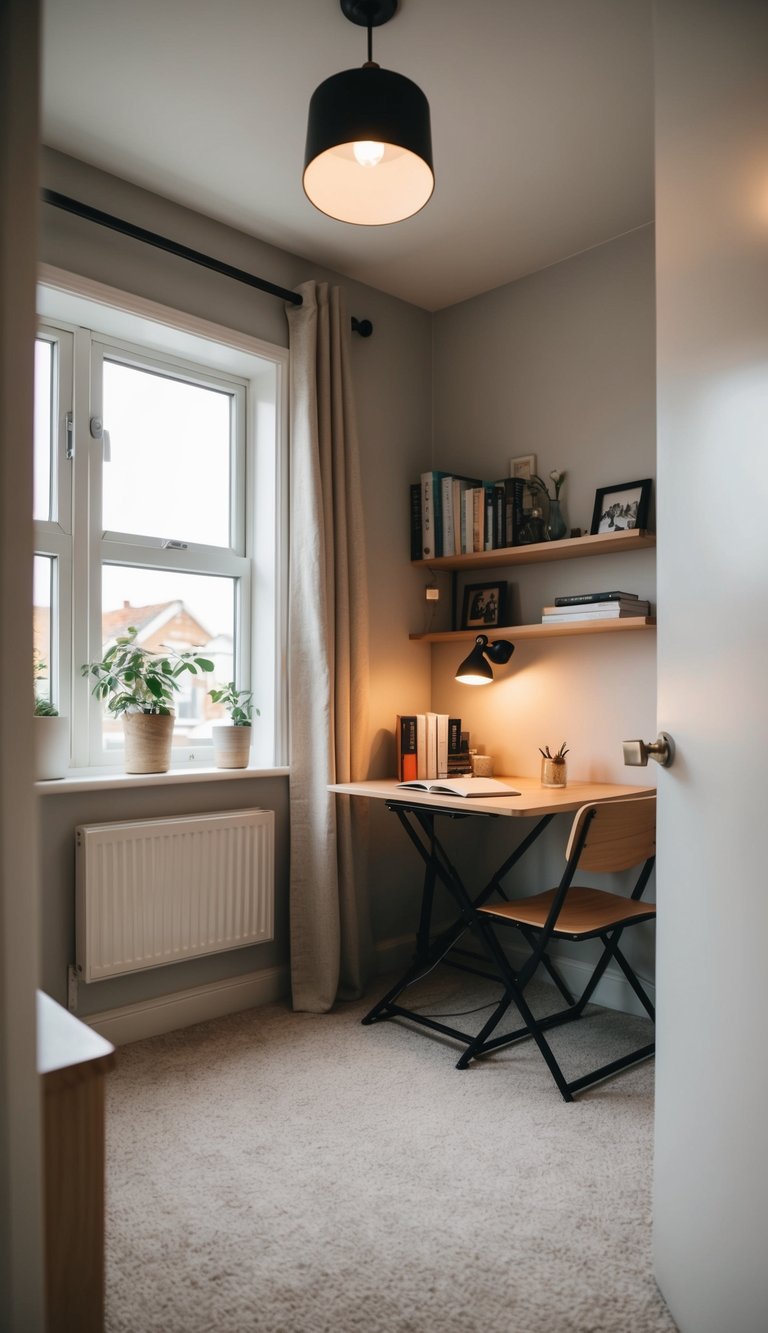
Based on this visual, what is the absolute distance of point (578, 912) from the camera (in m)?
2.43

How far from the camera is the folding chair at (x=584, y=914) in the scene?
2.20m

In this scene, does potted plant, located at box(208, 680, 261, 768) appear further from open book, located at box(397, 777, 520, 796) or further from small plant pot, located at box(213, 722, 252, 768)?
open book, located at box(397, 777, 520, 796)

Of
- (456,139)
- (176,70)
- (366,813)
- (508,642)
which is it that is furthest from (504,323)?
(366,813)

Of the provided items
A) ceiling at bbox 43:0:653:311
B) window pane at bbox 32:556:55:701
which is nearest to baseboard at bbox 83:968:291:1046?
window pane at bbox 32:556:55:701

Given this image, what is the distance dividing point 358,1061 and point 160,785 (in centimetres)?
102

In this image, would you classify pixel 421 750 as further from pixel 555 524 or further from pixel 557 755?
pixel 555 524

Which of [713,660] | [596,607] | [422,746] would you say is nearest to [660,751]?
[713,660]

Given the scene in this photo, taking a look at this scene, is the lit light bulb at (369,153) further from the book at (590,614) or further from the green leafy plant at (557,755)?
the green leafy plant at (557,755)

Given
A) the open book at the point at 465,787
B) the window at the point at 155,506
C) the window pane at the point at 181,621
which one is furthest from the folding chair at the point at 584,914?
the window pane at the point at 181,621

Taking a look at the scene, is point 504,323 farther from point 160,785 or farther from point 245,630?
point 160,785

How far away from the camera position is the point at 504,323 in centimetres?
330

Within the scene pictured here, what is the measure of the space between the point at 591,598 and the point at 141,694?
148 centimetres

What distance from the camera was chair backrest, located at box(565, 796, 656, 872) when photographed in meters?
2.18

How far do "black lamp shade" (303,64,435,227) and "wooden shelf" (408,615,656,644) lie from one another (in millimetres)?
1364
